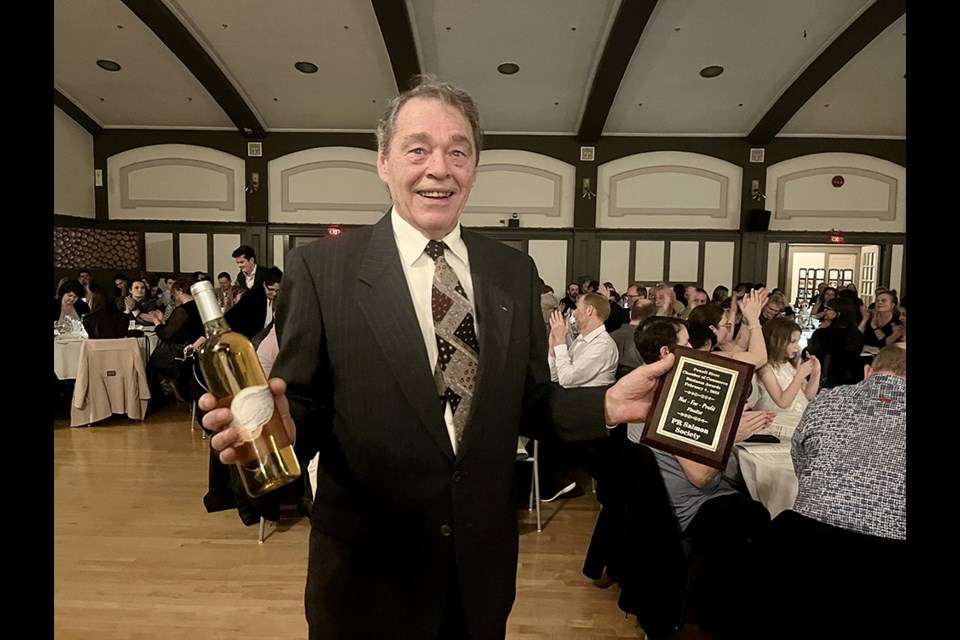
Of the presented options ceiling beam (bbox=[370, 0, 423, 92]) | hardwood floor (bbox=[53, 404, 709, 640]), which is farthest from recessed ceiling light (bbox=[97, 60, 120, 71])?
hardwood floor (bbox=[53, 404, 709, 640])

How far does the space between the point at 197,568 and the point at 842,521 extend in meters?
3.15

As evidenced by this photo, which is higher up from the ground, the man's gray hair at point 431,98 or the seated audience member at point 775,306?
the man's gray hair at point 431,98

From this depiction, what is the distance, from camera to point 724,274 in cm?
1209

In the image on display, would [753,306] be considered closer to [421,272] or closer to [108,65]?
[421,272]

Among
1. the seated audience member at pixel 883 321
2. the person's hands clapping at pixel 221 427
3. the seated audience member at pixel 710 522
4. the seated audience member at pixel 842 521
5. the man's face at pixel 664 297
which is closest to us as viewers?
the person's hands clapping at pixel 221 427

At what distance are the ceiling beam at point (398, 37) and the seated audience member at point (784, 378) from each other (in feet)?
20.0

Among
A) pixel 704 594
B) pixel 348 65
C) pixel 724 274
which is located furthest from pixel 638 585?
pixel 724 274

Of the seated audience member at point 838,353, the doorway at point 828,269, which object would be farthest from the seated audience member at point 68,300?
the doorway at point 828,269

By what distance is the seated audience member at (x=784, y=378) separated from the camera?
3172 mm

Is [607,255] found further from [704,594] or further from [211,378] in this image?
[211,378]

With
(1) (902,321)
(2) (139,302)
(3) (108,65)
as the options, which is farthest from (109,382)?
(1) (902,321)

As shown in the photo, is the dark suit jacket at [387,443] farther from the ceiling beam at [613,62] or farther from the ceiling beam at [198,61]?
the ceiling beam at [198,61]
